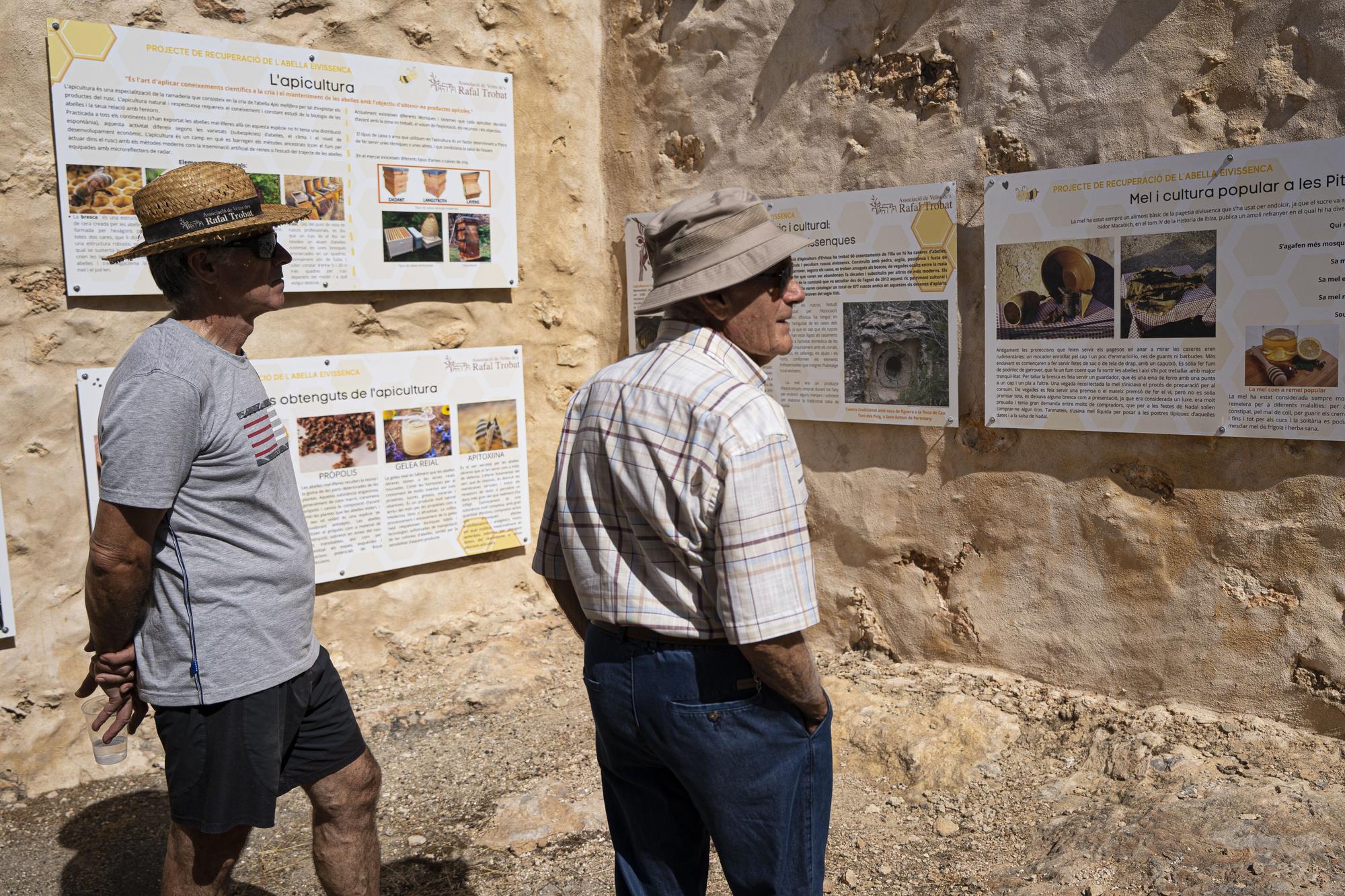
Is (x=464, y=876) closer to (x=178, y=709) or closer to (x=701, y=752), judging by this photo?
(x=178, y=709)

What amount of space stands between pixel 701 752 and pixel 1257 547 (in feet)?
8.10

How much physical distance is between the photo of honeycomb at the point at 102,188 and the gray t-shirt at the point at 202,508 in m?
1.94

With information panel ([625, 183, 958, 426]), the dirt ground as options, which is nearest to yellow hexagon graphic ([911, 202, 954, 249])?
information panel ([625, 183, 958, 426])

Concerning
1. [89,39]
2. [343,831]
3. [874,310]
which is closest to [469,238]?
[89,39]

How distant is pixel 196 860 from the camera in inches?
96.2

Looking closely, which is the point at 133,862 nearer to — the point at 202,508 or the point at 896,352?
the point at 202,508

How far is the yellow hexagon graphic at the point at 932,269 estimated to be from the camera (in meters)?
4.08

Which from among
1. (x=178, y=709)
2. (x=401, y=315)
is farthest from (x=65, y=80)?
(x=178, y=709)

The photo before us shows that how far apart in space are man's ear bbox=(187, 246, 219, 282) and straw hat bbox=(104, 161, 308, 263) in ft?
0.11

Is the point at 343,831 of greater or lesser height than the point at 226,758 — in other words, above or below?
below

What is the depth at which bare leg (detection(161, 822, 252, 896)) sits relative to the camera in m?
2.44

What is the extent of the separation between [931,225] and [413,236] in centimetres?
220

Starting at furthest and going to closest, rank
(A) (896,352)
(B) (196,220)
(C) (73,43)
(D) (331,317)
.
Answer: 1. (D) (331,317)
2. (A) (896,352)
3. (C) (73,43)
4. (B) (196,220)

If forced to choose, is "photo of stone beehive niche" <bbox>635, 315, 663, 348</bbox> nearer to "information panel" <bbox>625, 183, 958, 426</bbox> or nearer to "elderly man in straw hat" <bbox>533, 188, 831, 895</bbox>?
"information panel" <bbox>625, 183, 958, 426</bbox>
